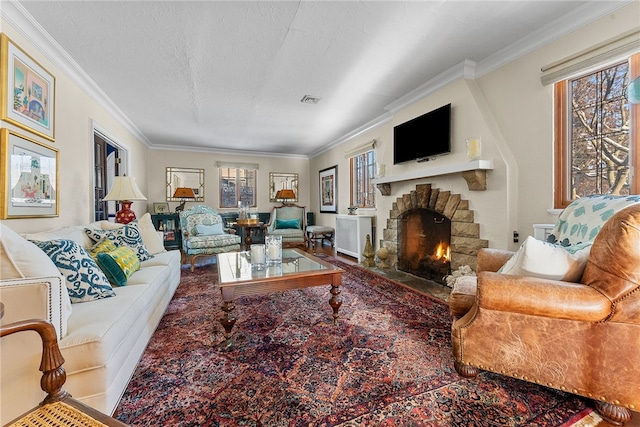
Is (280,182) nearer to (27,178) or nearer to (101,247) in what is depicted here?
(101,247)

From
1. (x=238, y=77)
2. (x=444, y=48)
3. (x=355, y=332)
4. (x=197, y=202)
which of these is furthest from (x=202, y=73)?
(x=197, y=202)

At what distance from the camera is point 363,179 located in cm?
504

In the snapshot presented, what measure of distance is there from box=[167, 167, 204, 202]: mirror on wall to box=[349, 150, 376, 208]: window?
3549mm

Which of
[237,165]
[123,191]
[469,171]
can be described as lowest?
[123,191]

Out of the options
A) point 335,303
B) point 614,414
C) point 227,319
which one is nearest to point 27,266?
point 227,319

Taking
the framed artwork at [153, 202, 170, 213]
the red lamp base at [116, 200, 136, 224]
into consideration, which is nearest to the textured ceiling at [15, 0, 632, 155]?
the red lamp base at [116, 200, 136, 224]

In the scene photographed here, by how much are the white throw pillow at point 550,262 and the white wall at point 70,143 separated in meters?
3.30

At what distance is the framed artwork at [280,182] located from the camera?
6688 mm

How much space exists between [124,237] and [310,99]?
265 cm

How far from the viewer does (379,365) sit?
156cm

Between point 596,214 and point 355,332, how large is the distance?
1712mm

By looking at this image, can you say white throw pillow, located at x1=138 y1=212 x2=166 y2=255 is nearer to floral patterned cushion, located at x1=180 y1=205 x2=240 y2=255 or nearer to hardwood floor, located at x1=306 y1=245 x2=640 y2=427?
floral patterned cushion, located at x1=180 y1=205 x2=240 y2=255

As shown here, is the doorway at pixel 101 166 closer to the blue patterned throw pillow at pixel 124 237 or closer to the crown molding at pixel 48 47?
the crown molding at pixel 48 47

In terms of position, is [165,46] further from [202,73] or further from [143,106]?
[143,106]
